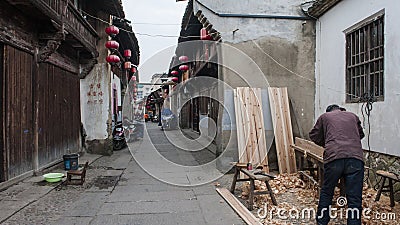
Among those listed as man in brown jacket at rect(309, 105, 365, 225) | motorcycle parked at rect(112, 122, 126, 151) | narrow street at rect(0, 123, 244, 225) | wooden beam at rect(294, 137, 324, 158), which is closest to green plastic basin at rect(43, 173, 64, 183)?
narrow street at rect(0, 123, 244, 225)

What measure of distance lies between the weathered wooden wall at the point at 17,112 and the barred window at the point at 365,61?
23.8 feet

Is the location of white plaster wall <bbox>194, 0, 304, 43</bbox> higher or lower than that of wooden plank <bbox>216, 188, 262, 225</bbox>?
higher

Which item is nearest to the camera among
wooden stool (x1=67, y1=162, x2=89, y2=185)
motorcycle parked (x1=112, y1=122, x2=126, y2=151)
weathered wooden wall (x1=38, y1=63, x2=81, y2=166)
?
wooden stool (x1=67, y1=162, x2=89, y2=185)

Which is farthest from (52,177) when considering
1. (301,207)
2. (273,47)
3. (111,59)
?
(273,47)

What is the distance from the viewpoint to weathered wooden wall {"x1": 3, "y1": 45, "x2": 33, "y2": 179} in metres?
7.21

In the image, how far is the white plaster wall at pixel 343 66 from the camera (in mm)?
6328

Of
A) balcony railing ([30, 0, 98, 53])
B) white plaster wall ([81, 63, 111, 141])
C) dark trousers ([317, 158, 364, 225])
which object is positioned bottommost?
dark trousers ([317, 158, 364, 225])

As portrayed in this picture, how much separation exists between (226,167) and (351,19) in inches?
181

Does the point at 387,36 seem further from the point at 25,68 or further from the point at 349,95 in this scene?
the point at 25,68

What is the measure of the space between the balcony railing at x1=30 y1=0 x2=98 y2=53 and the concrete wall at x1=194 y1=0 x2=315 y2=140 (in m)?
3.40

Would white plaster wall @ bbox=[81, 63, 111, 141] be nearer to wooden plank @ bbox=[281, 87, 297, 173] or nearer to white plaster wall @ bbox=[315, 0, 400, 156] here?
wooden plank @ bbox=[281, 87, 297, 173]

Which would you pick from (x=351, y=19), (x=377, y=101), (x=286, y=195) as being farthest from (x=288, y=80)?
(x=286, y=195)

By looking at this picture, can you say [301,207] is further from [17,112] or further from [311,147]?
[17,112]

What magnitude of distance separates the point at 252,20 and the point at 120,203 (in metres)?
5.85
